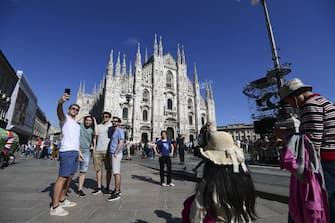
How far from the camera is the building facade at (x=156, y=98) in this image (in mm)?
26031

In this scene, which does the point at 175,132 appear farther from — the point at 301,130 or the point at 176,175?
the point at 301,130

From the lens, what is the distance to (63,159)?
8.37 feet

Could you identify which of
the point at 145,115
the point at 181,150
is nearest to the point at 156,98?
the point at 145,115

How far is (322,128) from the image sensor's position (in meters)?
1.42

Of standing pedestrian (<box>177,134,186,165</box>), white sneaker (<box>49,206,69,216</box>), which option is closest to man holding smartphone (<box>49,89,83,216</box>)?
white sneaker (<box>49,206,69,216</box>)

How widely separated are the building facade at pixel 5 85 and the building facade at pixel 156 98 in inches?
456

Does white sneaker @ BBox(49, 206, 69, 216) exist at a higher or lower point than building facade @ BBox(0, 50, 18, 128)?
lower

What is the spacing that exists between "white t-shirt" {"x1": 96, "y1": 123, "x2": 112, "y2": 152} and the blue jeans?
353 cm

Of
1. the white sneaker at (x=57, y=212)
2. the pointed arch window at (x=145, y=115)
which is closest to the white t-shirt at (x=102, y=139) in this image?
the white sneaker at (x=57, y=212)

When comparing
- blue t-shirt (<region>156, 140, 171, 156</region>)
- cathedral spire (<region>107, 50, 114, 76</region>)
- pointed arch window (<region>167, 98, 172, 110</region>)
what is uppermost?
cathedral spire (<region>107, 50, 114, 76</region>)

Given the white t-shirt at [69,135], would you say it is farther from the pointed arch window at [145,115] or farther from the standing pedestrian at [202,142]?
the pointed arch window at [145,115]

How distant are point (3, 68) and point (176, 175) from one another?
2523 cm

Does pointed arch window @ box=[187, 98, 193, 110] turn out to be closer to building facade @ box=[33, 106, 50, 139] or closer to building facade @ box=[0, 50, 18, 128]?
building facade @ box=[0, 50, 18, 128]

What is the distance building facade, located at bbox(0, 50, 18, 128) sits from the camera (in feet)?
62.1
